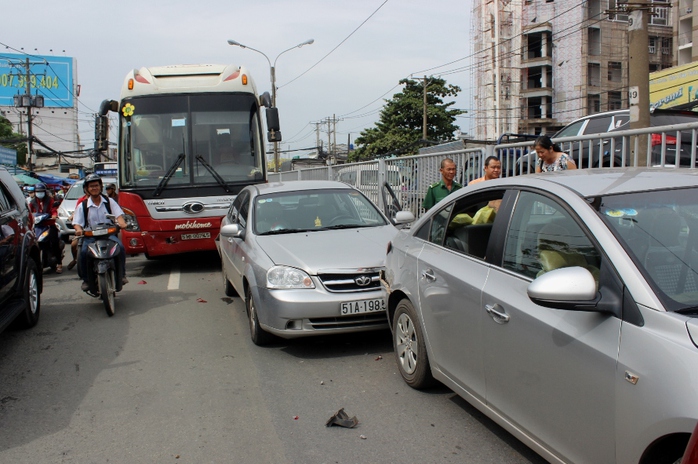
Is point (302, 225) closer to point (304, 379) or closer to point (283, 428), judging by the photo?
point (304, 379)

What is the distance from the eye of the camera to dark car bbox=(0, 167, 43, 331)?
613cm

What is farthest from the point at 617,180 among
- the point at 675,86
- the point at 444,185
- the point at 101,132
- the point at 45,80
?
the point at 45,80

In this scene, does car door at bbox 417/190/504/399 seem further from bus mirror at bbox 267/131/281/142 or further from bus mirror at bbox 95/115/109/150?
bus mirror at bbox 95/115/109/150

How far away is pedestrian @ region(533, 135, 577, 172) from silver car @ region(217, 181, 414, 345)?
4.88ft

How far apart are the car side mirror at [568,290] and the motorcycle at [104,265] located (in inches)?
241

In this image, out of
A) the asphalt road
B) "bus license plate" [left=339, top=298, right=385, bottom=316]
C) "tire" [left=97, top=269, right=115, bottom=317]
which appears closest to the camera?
the asphalt road

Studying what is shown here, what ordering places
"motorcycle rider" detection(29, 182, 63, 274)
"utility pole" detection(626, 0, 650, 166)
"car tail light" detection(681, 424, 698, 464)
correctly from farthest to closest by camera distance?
"motorcycle rider" detection(29, 182, 63, 274) → "utility pole" detection(626, 0, 650, 166) → "car tail light" detection(681, 424, 698, 464)

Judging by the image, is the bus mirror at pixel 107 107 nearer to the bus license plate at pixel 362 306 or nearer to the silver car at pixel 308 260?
the silver car at pixel 308 260

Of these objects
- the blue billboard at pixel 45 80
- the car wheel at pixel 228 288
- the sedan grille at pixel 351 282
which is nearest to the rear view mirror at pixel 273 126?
the car wheel at pixel 228 288

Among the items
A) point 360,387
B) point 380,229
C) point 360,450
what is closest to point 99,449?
point 360,450

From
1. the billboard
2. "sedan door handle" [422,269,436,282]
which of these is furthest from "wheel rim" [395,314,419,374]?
the billboard

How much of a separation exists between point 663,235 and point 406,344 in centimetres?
233

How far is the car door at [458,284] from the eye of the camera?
145 inches

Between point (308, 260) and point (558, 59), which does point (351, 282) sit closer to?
point (308, 260)
